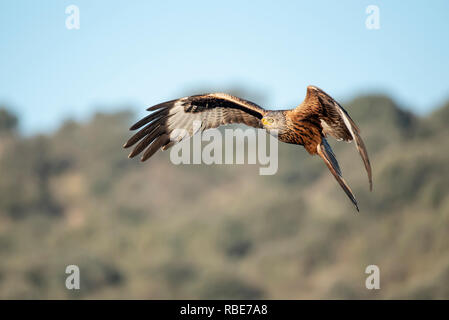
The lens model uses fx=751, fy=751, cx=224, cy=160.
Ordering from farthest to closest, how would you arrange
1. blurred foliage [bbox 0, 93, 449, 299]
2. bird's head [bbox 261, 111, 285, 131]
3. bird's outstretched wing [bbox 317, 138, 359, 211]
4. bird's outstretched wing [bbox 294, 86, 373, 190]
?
blurred foliage [bbox 0, 93, 449, 299], bird's head [bbox 261, 111, 285, 131], bird's outstretched wing [bbox 317, 138, 359, 211], bird's outstretched wing [bbox 294, 86, 373, 190]

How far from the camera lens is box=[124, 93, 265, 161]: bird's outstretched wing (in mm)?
12422

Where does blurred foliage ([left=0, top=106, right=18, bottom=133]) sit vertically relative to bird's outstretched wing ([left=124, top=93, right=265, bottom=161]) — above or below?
above

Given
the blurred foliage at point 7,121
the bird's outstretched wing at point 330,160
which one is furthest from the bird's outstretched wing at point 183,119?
the blurred foliage at point 7,121

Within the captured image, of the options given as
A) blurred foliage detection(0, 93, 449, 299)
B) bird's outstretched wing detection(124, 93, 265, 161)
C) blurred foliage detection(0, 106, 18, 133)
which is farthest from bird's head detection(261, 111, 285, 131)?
blurred foliage detection(0, 106, 18, 133)

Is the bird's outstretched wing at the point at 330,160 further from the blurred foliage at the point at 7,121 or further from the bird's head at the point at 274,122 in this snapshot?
the blurred foliage at the point at 7,121

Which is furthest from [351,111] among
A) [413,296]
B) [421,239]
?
[413,296]

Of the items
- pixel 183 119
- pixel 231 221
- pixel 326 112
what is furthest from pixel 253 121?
pixel 231 221

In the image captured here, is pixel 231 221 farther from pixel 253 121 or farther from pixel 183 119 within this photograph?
pixel 253 121

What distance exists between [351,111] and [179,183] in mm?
16990

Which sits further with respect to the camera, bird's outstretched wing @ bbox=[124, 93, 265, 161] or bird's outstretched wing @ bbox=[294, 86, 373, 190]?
bird's outstretched wing @ bbox=[124, 93, 265, 161]

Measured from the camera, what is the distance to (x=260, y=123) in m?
12.2

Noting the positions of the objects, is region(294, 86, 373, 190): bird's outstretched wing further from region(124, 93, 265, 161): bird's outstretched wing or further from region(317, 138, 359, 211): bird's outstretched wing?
region(124, 93, 265, 161): bird's outstretched wing

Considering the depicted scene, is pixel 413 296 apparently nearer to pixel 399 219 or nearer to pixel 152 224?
pixel 399 219

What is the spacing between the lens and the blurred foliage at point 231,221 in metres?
44.5
